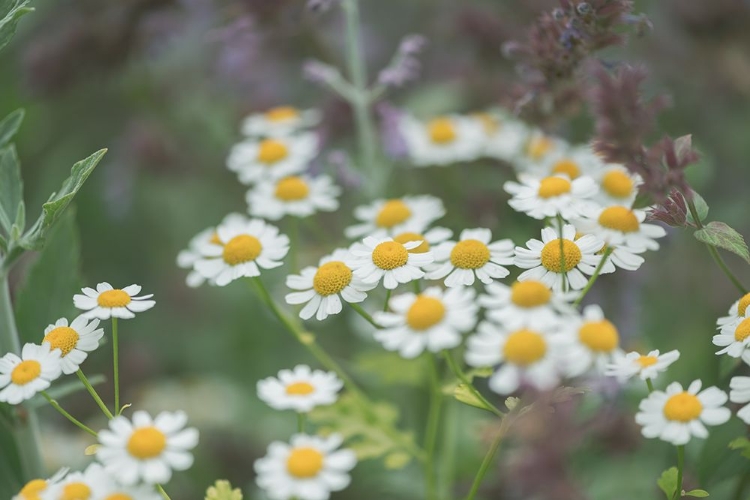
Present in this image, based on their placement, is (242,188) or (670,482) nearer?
(670,482)

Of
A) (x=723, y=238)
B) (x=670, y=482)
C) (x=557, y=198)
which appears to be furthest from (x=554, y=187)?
(x=670, y=482)

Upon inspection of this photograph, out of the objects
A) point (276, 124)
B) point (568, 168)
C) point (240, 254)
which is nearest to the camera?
point (240, 254)

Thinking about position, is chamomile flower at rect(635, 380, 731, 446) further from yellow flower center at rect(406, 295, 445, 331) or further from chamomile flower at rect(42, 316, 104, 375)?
chamomile flower at rect(42, 316, 104, 375)

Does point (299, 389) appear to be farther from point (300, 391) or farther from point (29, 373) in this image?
point (29, 373)

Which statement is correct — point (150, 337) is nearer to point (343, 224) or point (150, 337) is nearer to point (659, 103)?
point (343, 224)

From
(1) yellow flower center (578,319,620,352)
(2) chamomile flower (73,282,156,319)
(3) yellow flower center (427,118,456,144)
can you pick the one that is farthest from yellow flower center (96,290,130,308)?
(3) yellow flower center (427,118,456,144)

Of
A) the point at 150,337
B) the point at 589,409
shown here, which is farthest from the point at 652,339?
the point at 150,337
